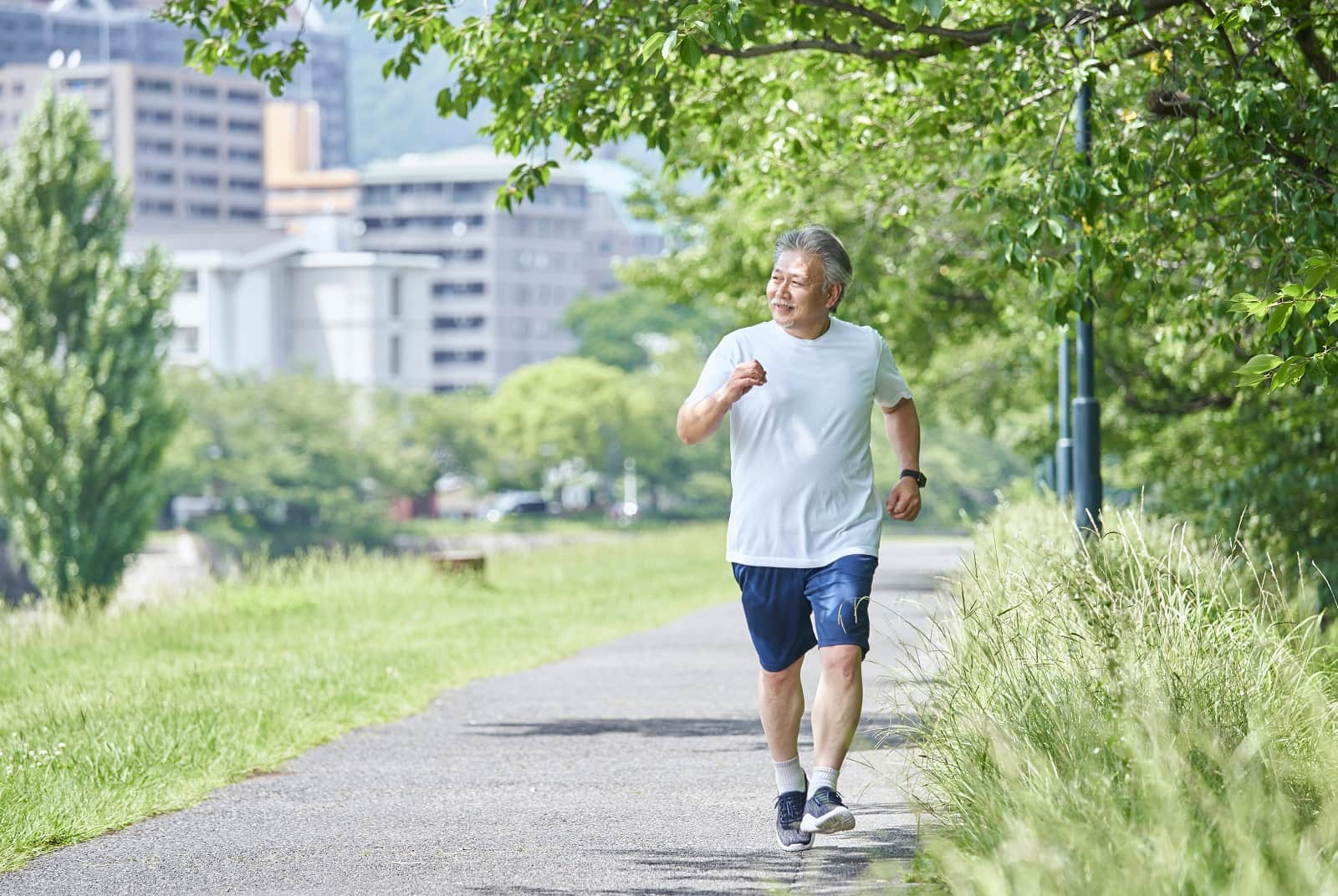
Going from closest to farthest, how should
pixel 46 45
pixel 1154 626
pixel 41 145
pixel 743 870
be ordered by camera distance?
pixel 743 870 → pixel 1154 626 → pixel 41 145 → pixel 46 45

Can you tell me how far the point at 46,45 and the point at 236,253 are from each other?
9399 centimetres

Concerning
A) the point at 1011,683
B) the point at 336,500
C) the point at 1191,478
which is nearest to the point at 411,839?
the point at 1011,683

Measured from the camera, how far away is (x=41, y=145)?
147ft

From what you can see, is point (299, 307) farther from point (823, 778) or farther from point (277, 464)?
point (823, 778)

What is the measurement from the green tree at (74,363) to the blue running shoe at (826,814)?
37.6 m

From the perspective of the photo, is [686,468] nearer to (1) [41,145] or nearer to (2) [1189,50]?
(1) [41,145]

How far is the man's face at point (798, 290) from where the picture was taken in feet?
21.0

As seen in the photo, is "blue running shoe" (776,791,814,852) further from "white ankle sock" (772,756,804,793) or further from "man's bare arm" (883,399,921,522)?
"man's bare arm" (883,399,921,522)

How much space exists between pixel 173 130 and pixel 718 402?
546ft

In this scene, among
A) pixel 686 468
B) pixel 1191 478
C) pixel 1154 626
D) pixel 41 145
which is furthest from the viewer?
pixel 686 468

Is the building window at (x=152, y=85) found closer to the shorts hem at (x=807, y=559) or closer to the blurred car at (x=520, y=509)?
the blurred car at (x=520, y=509)

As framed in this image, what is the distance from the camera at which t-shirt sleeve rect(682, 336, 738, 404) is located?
20.7 feet

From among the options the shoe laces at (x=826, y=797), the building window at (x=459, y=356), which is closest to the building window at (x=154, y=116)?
the building window at (x=459, y=356)

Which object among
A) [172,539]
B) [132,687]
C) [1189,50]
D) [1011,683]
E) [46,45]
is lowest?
[172,539]
